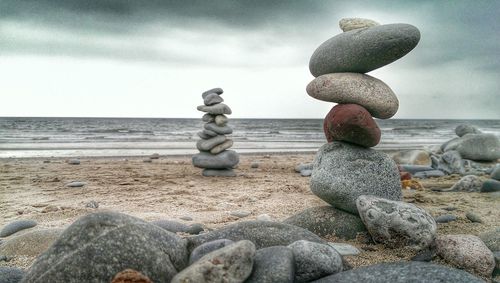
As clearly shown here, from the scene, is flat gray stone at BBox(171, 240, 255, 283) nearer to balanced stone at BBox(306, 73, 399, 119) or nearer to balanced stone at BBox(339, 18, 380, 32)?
balanced stone at BBox(306, 73, 399, 119)

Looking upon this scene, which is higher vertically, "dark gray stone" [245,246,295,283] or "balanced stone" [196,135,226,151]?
"balanced stone" [196,135,226,151]

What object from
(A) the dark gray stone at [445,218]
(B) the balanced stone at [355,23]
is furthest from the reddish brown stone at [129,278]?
(A) the dark gray stone at [445,218]

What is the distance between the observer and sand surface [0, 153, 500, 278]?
6.48 m

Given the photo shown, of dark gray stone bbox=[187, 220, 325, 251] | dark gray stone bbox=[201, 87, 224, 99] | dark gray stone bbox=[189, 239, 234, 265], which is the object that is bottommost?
dark gray stone bbox=[187, 220, 325, 251]

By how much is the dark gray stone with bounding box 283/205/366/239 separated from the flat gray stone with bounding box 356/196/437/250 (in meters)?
0.47

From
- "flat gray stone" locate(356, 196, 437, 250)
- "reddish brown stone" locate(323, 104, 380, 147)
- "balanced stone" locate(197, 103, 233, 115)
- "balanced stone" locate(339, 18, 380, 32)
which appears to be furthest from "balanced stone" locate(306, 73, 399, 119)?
"balanced stone" locate(197, 103, 233, 115)

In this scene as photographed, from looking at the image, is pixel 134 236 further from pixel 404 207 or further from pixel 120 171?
pixel 120 171

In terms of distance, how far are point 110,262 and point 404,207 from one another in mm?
3428

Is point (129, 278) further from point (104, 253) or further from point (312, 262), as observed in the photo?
point (312, 262)

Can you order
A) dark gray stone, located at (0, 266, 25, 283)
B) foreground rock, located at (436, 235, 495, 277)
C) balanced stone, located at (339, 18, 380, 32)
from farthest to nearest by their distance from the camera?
balanced stone, located at (339, 18, 380, 32) < foreground rock, located at (436, 235, 495, 277) < dark gray stone, located at (0, 266, 25, 283)

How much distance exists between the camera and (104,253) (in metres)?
3.01

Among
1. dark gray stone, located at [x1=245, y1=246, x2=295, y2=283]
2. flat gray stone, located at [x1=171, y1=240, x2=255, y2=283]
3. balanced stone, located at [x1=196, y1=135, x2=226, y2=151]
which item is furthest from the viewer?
balanced stone, located at [x1=196, y1=135, x2=226, y2=151]

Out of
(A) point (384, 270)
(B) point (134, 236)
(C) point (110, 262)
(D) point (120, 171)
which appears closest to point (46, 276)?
(C) point (110, 262)

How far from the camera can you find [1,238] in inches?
224
